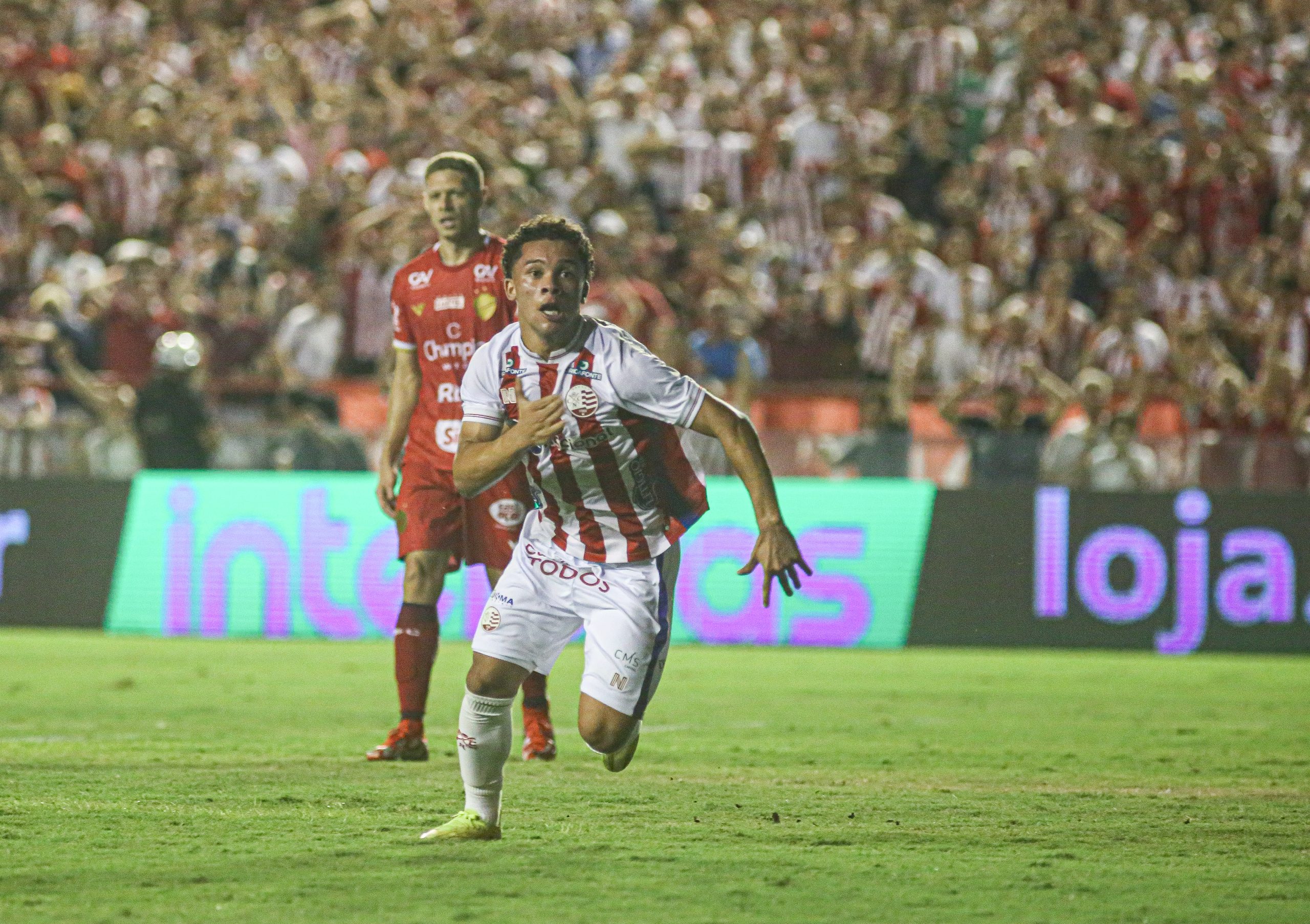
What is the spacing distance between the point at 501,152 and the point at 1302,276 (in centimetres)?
742

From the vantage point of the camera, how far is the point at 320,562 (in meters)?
15.0

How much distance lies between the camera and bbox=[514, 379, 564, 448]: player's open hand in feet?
18.4

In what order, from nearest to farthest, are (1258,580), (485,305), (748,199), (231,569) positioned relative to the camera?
(485,305) < (1258,580) < (231,569) < (748,199)

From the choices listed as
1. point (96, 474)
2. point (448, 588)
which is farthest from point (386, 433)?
point (96, 474)

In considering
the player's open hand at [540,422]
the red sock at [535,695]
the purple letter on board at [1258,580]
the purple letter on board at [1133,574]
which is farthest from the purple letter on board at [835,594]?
the player's open hand at [540,422]

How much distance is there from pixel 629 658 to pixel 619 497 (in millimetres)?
481

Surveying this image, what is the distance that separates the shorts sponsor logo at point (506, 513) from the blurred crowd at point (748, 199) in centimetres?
596

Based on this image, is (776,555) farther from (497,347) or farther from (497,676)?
(497,347)

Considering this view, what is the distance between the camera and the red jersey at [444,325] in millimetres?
8242

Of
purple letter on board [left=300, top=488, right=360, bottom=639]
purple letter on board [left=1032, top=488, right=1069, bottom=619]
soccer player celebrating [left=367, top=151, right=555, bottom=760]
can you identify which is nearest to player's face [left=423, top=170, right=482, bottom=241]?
soccer player celebrating [left=367, top=151, right=555, bottom=760]

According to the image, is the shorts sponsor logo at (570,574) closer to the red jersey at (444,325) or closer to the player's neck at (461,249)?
the red jersey at (444,325)

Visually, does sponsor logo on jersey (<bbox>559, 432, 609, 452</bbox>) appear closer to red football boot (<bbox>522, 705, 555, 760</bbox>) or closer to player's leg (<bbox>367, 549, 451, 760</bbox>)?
player's leg (<bbox>367, 549, 451, 760</bbox>)

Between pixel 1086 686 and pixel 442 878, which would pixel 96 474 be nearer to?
pixel 1086 686

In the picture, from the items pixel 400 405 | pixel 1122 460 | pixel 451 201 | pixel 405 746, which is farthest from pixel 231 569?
pixel 451 201
